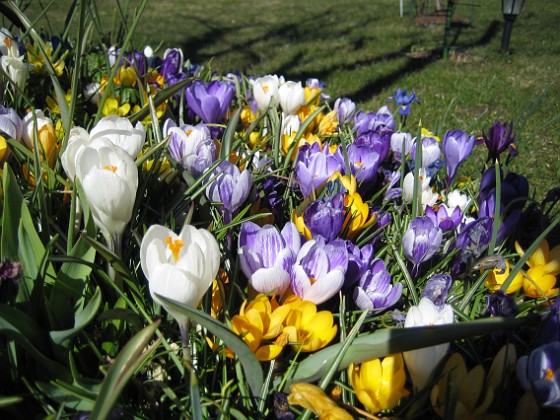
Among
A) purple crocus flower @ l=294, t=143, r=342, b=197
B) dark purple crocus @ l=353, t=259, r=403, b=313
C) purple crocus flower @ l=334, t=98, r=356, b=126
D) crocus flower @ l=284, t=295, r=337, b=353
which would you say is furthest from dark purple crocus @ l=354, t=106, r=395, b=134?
crocus flower @ l=284, t=295, r=337, b=353

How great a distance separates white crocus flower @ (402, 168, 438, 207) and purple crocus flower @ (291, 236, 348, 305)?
0.35 metres

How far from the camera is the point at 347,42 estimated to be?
6.07 meters

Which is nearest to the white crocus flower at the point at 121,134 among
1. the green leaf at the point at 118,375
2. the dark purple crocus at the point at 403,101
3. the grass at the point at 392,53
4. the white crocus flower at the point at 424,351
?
the green leaf at the point at 118,375

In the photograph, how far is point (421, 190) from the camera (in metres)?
1.04

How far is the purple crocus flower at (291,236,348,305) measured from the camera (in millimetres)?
695

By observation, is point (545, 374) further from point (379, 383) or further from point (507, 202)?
point (507, 202)

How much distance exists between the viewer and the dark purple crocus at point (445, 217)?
3.07 ft

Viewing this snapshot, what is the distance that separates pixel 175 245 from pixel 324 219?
28 centimetres

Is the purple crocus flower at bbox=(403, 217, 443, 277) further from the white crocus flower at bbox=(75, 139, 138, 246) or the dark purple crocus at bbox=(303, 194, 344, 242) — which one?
the white crocus flower at bbox=(75, 139, 138, 246)

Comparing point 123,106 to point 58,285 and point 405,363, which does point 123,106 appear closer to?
point 58,285

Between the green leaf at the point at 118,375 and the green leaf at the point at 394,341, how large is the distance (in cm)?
21

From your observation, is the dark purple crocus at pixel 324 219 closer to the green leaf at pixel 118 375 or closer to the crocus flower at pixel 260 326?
the crocus flower at pixel 260 326

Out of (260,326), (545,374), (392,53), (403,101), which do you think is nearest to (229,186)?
(260,326)

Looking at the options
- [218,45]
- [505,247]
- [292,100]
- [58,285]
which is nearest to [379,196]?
[505,247]
